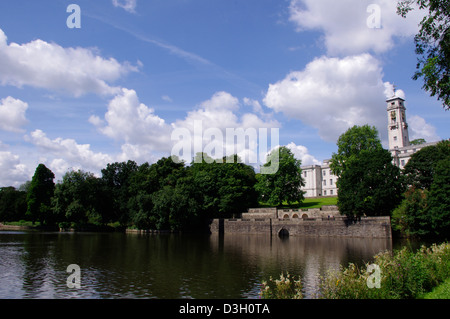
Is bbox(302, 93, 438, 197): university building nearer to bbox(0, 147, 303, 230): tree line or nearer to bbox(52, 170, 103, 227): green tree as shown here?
bbox(0, 147, 303, 230): tree line

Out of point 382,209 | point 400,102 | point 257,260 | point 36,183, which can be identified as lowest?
point 257,260

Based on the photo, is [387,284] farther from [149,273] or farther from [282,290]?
[149,273]

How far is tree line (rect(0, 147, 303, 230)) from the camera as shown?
65.1 meters

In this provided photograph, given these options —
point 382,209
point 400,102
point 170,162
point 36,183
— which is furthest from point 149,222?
point 400,102

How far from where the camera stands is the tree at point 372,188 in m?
50.7

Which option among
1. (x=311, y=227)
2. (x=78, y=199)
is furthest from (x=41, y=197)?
(x=311, y=227)

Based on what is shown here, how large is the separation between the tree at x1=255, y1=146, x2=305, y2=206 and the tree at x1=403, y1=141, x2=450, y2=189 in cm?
2496

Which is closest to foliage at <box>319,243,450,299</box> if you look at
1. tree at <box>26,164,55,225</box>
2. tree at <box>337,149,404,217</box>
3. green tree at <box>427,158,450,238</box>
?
green tree at <box>427,158,450,238</box>

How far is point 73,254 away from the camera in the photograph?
98.7 ft

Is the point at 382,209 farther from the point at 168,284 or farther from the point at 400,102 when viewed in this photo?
the point at 400,102

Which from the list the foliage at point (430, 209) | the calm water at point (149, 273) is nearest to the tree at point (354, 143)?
the foliage at point (430, 209)

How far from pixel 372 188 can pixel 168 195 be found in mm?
35269

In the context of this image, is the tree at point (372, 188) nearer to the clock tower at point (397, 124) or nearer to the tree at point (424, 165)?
the tree at point (424, 165)
